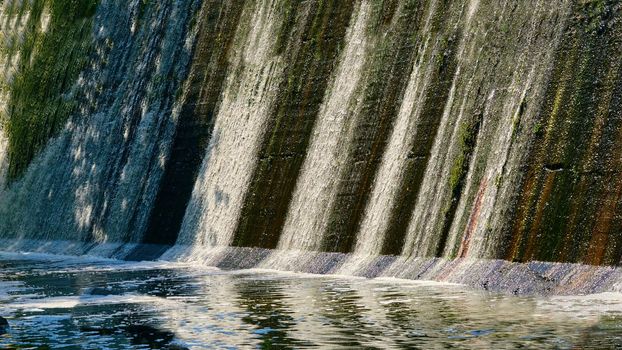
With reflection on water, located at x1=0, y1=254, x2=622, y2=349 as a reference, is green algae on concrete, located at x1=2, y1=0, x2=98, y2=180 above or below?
above

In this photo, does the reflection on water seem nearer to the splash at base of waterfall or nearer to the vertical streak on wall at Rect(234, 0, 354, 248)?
the splash at base of waterfall

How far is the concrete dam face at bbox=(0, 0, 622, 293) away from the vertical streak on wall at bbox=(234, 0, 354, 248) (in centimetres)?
5

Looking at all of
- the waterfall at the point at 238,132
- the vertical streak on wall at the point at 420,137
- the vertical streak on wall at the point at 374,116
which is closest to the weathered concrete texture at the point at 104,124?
the waterfall at the point at 238,132

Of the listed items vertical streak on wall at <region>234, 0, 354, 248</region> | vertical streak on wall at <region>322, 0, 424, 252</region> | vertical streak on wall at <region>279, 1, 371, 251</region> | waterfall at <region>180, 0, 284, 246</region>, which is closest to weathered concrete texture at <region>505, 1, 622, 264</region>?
vertical streak on wall at <region>322, 0, 424, 252</region>

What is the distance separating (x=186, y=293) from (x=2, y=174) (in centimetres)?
→ 2367

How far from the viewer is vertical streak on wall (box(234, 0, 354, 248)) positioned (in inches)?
1017

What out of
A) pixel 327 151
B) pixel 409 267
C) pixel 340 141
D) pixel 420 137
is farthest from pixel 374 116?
pixel 409 267

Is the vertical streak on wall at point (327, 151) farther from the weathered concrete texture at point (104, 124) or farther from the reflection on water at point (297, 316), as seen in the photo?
the weathered concrete texture at point (104, 124)

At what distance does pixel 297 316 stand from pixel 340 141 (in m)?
9.22

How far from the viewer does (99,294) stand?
20.7 metres

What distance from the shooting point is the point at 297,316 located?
1587 centimetres

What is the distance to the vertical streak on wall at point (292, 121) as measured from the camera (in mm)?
25844

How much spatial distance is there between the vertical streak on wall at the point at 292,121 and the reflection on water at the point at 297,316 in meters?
3.47

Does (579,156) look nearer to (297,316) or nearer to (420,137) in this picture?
(420,137)
